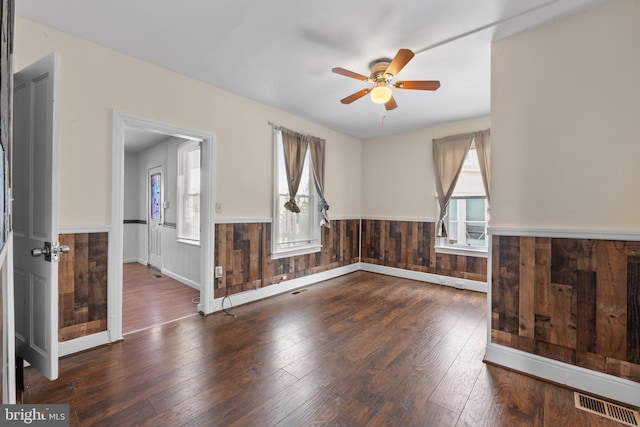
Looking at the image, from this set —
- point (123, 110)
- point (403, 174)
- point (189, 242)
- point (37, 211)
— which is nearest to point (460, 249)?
point (403, 174)

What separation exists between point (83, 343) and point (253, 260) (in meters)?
1.81

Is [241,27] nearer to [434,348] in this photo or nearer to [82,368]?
[82,368]

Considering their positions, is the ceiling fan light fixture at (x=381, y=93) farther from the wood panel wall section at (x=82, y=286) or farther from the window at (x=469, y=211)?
the wood panel wall section at (x=82, y=286)

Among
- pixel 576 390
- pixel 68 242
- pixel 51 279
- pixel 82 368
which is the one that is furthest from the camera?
pixel 68 242

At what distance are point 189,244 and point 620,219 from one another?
4.76 metres

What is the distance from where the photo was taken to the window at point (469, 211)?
4242 mm

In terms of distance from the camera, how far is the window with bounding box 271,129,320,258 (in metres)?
4.01

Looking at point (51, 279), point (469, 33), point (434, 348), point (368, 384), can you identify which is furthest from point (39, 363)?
point (469, 33)

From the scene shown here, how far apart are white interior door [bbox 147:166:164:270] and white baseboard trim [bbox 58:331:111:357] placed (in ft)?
9.98

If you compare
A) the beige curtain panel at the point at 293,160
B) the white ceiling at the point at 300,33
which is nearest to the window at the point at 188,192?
the beige curtain panel at the point at 293,160

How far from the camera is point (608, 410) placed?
5.78ft

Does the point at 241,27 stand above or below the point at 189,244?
above

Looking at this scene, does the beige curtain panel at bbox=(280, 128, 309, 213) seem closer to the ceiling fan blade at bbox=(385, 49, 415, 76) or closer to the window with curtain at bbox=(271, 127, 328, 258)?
the window with curtain at bbox=(271, 127, 328, 258)

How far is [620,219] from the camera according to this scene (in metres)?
1.88
